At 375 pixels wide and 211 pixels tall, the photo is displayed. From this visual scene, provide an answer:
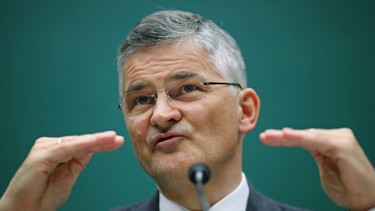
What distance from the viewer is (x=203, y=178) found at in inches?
43.6

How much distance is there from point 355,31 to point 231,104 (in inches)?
40.8

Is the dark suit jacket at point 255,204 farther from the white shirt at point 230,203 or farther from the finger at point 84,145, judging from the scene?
the finger at point 84,145

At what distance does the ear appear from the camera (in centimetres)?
174

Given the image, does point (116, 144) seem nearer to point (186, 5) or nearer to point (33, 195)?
point (33, 195)

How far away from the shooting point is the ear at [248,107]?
68.5 inches

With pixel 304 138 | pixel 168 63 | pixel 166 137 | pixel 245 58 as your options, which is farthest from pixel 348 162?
pixel 245 58

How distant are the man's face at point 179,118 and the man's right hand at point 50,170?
0.69 feet

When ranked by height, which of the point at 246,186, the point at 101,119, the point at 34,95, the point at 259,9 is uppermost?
the point at 259,9

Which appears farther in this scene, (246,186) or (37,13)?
(37,13)

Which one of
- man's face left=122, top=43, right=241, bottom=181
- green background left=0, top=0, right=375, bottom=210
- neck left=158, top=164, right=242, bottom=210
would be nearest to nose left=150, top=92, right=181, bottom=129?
man's face left=122, top=43, right=241, bottom=181

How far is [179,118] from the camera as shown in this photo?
1.55m

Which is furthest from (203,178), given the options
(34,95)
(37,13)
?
(37,13)

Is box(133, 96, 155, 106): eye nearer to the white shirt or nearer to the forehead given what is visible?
the forehead

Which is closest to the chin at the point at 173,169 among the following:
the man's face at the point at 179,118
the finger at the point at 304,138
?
the man's face at the point at 179,118
